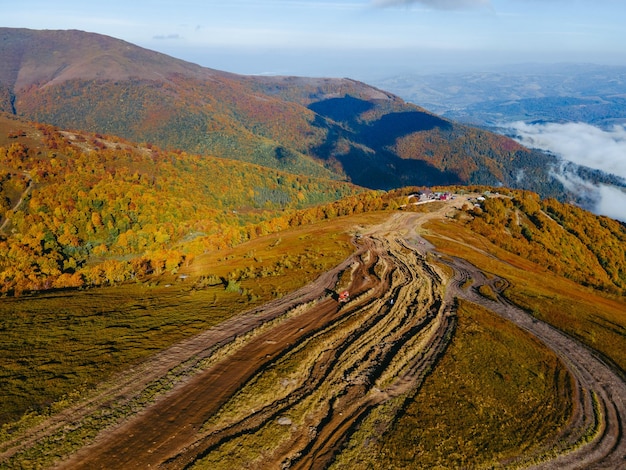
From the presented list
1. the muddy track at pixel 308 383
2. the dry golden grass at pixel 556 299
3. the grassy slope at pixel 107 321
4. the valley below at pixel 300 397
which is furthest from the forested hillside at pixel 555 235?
the muddy track at pixel 308 383

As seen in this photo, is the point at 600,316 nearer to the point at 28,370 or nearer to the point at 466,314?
the point at 466,314

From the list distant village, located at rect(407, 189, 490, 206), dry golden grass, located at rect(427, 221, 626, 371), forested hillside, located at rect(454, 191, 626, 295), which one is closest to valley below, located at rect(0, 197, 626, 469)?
dry golden grass, located at rect(427, 221, 626, 371)

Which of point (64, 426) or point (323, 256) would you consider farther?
point (323, 256)

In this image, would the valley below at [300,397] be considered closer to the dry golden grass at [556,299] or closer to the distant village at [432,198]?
the dry golden grass at [556,299]

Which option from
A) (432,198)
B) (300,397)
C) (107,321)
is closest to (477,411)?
(300,397)

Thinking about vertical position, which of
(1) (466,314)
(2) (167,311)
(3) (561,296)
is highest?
(2) (167,311)

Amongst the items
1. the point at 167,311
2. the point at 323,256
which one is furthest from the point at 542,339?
the point at 167,311

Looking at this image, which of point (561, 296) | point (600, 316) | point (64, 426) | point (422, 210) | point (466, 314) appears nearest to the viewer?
point (64, 426)
